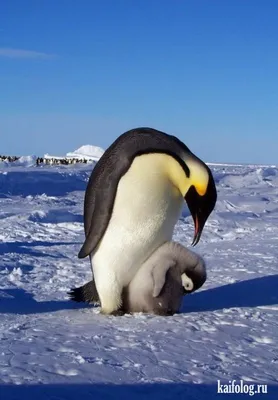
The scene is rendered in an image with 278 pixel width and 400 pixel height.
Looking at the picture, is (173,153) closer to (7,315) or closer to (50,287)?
(7,315)

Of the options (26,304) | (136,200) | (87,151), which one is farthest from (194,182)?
(87,151)

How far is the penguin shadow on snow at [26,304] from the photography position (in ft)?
15.2

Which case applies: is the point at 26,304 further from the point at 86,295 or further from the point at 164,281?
the point at 164,281

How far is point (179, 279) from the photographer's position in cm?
420

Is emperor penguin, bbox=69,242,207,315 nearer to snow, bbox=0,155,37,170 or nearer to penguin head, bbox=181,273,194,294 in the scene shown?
penguin head, bbox=181,273,194,294

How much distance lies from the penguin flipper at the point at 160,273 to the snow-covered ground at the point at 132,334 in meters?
0.21

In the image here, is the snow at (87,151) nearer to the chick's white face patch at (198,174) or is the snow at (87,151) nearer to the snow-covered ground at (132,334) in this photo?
the snow-covered ground at (132,334)

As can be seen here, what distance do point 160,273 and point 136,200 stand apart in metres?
0.52

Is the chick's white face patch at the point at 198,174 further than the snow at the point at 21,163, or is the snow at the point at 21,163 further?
the snow at the point at 21,163

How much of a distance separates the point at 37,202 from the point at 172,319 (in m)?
9.65

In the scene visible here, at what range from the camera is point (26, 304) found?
487 cm

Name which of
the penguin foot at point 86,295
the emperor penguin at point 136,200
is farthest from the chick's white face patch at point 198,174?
the penguin foot at point 86,295

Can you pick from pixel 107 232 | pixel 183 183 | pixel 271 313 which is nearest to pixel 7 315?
pixel 107 232

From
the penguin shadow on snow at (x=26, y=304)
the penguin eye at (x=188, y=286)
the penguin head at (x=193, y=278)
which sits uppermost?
the penguin head at (x=193, y=278)
